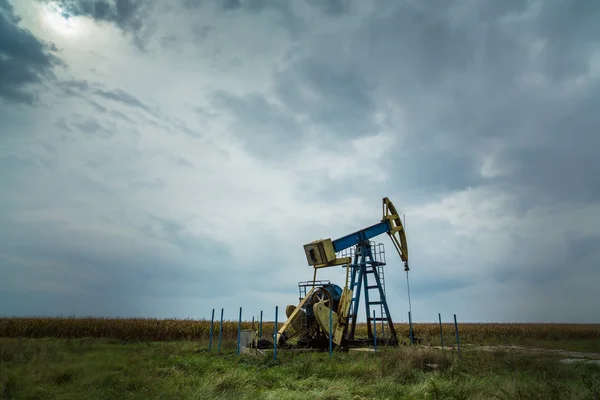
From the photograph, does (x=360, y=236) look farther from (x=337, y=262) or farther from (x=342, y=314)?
(x=342, y=314)

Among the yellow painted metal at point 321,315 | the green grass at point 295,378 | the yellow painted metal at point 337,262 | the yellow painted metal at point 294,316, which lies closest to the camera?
the green grass at point 295,378

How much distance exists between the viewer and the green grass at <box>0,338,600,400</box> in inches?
265

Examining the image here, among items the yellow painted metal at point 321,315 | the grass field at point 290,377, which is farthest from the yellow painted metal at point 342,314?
the grass field at point 290,377

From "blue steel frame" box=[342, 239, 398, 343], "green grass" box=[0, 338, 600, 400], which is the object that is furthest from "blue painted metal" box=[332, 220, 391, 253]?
"green grass" box=[0, 338, 600, 400]

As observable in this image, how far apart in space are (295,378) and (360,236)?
8.49m

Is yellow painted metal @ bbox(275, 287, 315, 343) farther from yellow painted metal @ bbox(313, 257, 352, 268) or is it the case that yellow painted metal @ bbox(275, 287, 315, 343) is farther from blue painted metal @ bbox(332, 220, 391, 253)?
blue painted metal @ bbox(332, 220, 391, 253)

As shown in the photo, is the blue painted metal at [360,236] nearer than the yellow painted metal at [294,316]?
No

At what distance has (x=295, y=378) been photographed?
8.79 meters

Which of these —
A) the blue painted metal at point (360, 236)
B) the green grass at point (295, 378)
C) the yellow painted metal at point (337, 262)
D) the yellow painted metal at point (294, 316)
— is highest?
the blue painted metal at point (360, 236)

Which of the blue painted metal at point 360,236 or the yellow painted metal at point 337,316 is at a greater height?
the blue painted metal at point 360,236

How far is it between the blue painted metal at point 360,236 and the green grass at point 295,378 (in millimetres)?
5128

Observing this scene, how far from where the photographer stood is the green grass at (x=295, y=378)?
673 cm

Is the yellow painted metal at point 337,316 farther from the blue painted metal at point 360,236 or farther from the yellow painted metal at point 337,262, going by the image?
the blue painted metal at point 360,236

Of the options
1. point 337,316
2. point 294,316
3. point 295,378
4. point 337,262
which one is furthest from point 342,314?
point 295,378
